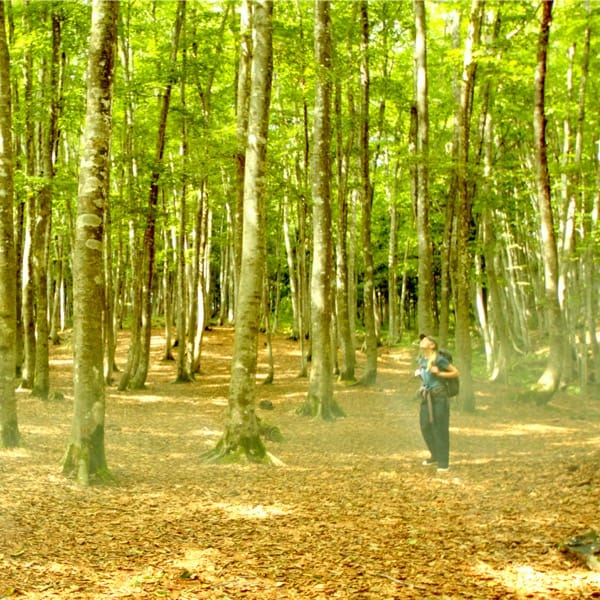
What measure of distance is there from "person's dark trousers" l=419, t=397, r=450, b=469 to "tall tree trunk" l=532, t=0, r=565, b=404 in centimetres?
771

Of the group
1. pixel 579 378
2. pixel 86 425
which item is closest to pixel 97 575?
pixel 86 425

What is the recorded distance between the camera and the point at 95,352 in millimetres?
7043

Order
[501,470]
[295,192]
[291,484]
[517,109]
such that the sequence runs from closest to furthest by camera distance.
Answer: [291,484] → [501,470] → [295,192] → [517,109]

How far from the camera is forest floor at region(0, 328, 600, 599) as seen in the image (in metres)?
4.49

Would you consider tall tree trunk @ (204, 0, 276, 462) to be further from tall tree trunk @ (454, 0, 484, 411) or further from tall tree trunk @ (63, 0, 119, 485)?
tall tree trunk @ (454, 0, 484, 411)

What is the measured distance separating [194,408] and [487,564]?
1090cm

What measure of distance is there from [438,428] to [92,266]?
15.8 ft

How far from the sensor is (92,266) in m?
7.04

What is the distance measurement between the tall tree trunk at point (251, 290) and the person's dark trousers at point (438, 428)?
7.17ft

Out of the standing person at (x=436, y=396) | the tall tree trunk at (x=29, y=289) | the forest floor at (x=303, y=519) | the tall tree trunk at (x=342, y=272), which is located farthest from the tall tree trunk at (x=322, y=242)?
the tall tree trunk at (x=29, y=289)

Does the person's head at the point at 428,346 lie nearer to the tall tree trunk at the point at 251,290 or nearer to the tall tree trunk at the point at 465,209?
the tall tree trunk at the point at 251,290

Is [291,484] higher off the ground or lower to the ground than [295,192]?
lower

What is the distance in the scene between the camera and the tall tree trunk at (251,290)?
28.3 feet

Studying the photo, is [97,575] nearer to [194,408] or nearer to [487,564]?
[487,564]
